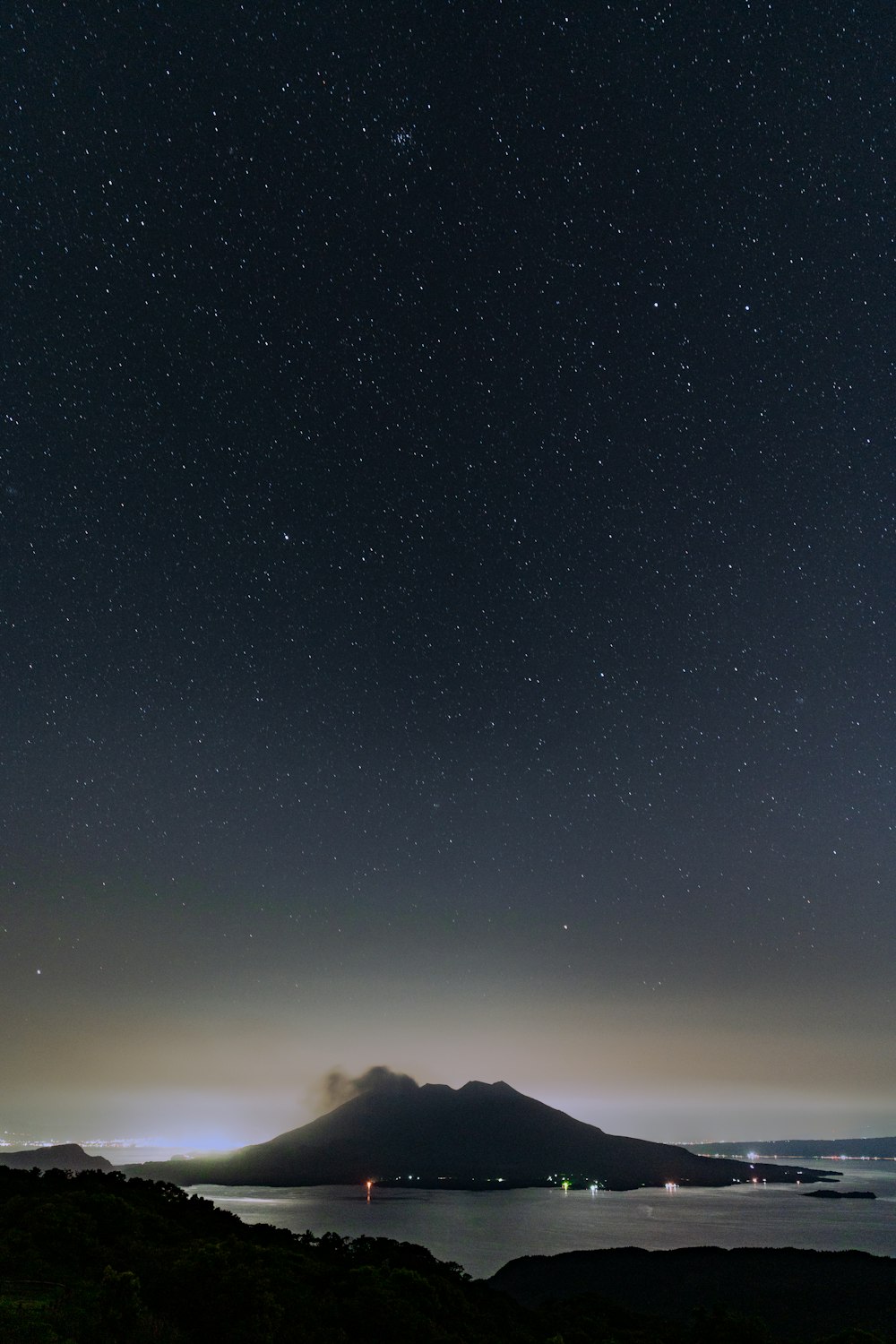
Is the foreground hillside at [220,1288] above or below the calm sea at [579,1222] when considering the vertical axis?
above

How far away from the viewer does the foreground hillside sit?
13609mm

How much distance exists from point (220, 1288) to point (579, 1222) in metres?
150

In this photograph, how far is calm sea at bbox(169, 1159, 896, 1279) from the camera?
10225cm

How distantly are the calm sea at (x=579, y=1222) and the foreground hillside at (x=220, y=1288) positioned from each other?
5763 cm

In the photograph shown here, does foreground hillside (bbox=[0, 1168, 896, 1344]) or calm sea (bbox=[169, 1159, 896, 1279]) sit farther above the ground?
foreground hillside (bbox=[0, 1168, 896, 1344])

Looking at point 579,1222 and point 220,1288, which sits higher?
point 220,1288

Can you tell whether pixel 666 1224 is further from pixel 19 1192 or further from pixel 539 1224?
pixel 19 1192

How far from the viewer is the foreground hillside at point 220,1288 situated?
536 inches

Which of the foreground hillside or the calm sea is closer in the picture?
the foreground hillside

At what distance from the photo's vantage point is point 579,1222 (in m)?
139

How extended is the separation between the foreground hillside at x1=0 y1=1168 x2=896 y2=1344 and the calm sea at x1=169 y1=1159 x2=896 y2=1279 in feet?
189

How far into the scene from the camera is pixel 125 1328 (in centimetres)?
1311

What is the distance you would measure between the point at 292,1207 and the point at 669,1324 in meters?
165

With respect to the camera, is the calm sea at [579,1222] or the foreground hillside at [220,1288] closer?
the foreground hillside at [220,1288]
